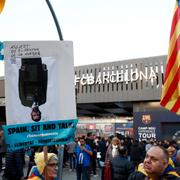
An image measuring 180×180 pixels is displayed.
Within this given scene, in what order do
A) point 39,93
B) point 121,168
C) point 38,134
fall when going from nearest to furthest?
point 38,134
point 39,93
point 121,168

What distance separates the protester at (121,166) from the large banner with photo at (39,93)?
9.89 ft

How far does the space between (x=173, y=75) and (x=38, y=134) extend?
5.90ft

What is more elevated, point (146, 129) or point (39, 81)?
point (39, 81)

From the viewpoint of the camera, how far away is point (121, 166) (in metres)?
7.43

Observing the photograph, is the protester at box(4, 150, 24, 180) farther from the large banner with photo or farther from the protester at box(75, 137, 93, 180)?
the protester at box(75, 137, 93, 180)

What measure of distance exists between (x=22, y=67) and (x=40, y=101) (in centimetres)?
42

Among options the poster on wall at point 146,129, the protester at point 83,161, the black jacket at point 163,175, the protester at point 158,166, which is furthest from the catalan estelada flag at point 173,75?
the poster on wall at point 146,129

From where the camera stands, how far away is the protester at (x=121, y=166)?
740 cm

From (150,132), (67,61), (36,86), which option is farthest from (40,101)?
(150,132)

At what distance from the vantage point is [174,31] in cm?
528

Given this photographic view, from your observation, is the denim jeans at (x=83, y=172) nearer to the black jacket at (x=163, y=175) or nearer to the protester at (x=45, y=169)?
the protester at (x=45, y=169)

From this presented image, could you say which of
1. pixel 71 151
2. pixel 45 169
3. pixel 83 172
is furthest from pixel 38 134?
pixel 71 151

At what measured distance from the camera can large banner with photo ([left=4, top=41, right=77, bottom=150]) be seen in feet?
14.6

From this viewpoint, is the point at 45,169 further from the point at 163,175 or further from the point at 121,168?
the point at 121,168
